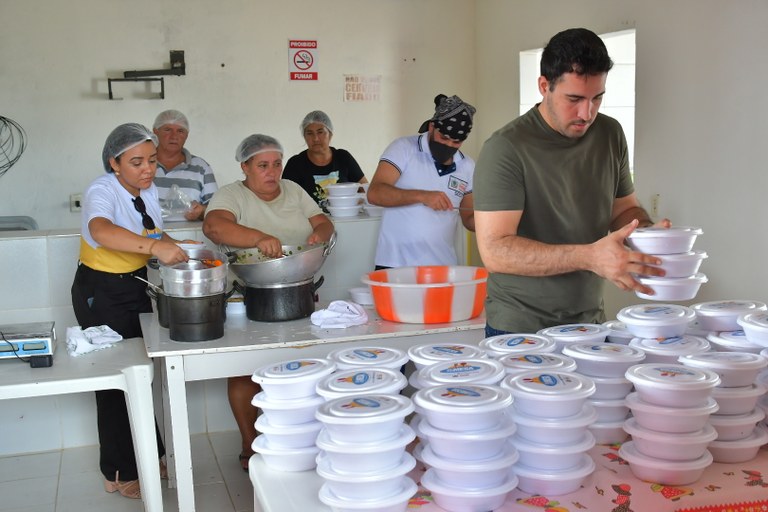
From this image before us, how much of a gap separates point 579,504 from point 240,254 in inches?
82.5

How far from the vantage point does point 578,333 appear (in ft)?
5.85

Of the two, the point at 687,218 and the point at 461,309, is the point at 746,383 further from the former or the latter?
the point at 687,218

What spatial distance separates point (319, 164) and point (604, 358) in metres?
3.65

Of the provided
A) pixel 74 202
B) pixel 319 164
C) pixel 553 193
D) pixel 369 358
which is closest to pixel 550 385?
pixel 369 358

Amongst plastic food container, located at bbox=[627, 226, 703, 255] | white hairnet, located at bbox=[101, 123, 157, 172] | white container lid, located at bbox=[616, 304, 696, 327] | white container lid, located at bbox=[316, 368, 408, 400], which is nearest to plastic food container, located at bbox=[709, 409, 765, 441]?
white container lid, located at bbox=[616, 304, 696, 327]

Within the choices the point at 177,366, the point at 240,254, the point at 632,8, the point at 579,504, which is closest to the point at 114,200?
the point at 240,254

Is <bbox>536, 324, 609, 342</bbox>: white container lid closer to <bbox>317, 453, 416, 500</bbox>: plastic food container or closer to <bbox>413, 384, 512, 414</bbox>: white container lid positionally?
<bbox>413, 384, 512, 414</bbox>: white container lid

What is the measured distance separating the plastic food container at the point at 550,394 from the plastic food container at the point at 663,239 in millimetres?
423

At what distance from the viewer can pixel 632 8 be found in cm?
446

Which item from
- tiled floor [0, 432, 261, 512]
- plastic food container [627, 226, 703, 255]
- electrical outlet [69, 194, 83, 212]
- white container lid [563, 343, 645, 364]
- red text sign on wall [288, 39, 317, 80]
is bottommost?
tiled floor [0, 432, 261, 512]

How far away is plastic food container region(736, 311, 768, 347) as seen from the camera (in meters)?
1.64

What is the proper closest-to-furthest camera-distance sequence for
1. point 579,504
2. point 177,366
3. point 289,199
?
point 579,504 → point 177,366 → point 289,199

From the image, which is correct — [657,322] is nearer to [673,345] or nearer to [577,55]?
[673,345]

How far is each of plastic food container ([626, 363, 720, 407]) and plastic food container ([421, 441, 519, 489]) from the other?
0.28 metres
